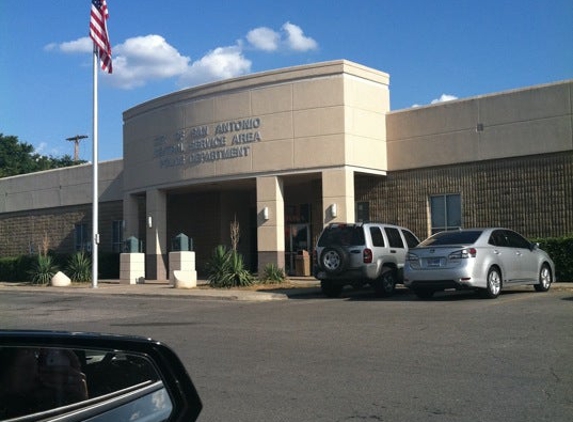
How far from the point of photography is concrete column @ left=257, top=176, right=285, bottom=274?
2533 centimetres

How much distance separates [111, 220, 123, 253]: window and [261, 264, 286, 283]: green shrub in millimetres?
13699

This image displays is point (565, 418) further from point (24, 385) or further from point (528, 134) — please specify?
point (528, 134)

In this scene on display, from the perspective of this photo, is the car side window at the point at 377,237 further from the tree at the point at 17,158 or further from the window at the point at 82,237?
the tree at the point at 17,158

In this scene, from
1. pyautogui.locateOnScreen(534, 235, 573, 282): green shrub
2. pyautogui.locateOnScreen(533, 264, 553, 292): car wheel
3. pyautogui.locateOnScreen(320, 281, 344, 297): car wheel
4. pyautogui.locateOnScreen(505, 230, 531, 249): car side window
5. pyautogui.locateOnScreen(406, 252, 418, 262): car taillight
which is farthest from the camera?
pyautogui.locateOnScreen(534, 235, 573, 282): green shrub

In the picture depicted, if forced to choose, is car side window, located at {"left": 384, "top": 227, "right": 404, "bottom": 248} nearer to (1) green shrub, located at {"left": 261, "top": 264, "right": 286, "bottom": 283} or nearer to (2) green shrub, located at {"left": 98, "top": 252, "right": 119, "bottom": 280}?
(1) green shrub, located at {"left": 261, "top": 264, "right": 286, "bottom": 283}

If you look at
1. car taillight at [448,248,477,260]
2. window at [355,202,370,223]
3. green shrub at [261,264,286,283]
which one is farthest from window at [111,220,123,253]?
car taillight at [448,248,477,260]

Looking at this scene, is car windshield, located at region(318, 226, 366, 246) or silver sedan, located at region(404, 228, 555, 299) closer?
silver sedan, located at region(404, 228, 555, 299)

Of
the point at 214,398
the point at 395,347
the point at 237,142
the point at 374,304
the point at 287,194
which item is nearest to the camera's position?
the point at 214,398

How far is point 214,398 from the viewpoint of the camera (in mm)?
7105

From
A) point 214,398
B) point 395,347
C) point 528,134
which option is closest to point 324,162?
point 528,134

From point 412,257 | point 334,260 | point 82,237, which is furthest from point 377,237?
point 82,237

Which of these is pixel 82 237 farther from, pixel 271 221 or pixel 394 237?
pixel 394 237

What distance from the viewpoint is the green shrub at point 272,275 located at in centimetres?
2342

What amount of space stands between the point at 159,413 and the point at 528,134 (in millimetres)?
21351
